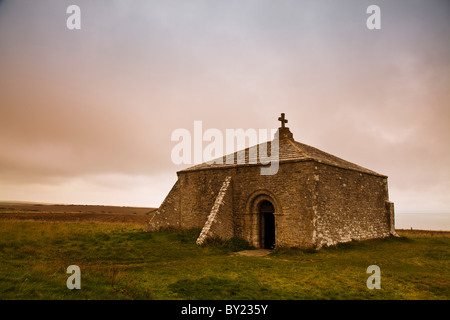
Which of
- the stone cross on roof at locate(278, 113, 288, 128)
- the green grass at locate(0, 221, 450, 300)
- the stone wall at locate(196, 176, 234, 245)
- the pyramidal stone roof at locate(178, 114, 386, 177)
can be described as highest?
the stone cross on roof at locate(278, 113, 288, 128)

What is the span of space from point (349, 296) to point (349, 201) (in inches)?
411

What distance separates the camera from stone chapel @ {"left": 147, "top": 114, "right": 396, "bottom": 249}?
45.4ft

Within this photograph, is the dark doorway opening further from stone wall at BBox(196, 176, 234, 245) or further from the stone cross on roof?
the stone cross on roof

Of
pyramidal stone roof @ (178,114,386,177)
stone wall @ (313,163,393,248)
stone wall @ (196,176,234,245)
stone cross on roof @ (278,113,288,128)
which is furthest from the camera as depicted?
stone cross on roof @ (278,113,288,128)

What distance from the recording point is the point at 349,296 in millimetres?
6969

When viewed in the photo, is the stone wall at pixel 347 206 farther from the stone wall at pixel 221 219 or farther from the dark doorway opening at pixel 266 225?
the stone wall at pixel 221 219

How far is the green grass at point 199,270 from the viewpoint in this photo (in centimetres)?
671

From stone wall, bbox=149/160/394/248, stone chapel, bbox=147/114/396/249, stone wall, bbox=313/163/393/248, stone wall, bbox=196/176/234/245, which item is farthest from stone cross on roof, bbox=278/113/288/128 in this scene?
stone wall, bbox=196/176/234/245

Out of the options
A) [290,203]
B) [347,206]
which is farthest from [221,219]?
[347,206]

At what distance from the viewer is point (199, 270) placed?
9.12m
